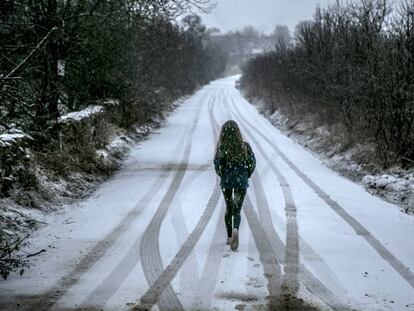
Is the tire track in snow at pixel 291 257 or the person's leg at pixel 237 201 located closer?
the tire track in snow at pixel 291 257

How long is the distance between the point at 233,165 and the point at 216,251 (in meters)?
1.26

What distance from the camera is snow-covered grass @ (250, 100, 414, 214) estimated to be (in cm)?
1063

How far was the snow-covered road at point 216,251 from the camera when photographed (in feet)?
18.0

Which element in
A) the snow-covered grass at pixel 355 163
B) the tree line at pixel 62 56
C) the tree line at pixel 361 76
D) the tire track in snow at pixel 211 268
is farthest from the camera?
the tree line at pixel 361 76

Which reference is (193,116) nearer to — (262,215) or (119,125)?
(119,125)

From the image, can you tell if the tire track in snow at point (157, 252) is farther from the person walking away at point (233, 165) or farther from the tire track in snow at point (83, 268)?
the person walking away at point (233, 165)

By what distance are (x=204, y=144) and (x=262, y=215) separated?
28.9 feet

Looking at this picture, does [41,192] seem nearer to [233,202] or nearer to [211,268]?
[233,202]

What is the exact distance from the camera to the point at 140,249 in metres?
7.17

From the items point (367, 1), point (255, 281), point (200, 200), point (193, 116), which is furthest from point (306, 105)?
point (255, 281)

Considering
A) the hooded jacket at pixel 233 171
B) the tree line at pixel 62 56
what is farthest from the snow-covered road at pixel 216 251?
the tree line at pixel 62 56

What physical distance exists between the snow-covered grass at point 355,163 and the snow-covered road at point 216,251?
428 mm

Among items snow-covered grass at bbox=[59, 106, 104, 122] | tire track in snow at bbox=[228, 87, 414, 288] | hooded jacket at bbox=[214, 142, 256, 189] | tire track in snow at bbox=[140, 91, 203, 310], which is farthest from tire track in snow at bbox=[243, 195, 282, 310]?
snow-covered grass at bbox=[59, 106, 104, 122]

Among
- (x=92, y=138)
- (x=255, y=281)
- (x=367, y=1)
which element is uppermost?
(x=367, y=1)
